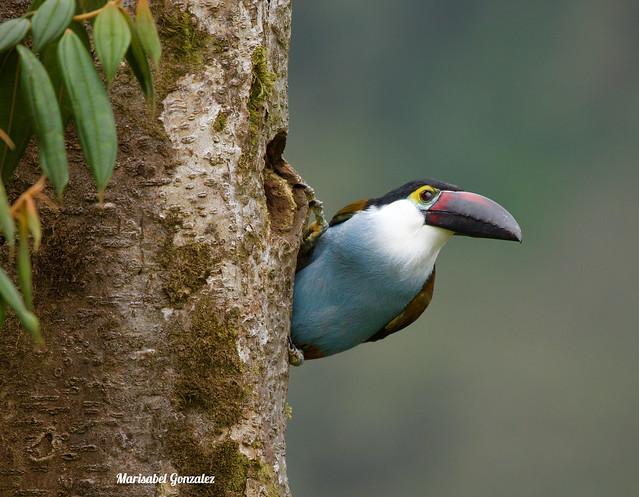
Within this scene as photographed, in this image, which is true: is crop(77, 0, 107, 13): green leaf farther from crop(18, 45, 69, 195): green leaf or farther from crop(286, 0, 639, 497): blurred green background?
crop(286, 0, 639, 497): blurred green background

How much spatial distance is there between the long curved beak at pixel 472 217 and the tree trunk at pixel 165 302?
Result: 971mm

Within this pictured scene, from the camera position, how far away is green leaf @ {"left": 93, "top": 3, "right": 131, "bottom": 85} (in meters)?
2.24

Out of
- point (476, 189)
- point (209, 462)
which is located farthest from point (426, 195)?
point (476, 189)

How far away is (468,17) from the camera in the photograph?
19953 mm

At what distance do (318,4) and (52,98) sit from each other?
16.0 metres

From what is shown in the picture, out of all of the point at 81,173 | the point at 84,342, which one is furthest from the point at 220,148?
the point at 84,342

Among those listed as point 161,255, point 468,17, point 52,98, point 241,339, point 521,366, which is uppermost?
point 52,98

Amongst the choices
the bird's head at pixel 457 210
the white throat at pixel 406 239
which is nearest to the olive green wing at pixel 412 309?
the white throat at pixel 406 239

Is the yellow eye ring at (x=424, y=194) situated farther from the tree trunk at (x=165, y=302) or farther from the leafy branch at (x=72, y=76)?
the leafy branch at (x=72, y=76)

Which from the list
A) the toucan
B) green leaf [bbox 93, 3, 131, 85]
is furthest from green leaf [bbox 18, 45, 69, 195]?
the toucan

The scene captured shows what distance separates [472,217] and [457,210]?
0.08m

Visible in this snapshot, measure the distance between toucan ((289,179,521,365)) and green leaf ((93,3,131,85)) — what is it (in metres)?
2.22

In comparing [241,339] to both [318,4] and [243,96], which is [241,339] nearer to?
[243,96]

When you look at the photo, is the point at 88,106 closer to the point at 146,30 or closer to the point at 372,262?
the point at 146,30
